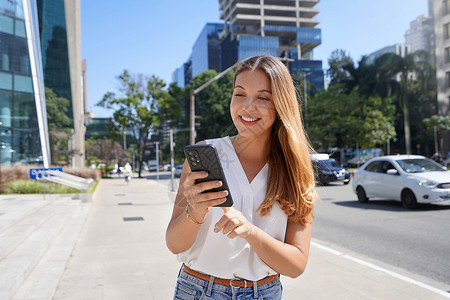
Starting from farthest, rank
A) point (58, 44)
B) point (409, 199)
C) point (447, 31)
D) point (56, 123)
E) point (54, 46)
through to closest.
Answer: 1. point (447, 31)
2. point (58, 44)
3. point (54, 46)
4. point (56, 123)
5. point (409, 199)

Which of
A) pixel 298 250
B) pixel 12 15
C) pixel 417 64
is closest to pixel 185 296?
pixel 298 250

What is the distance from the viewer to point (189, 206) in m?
1.34

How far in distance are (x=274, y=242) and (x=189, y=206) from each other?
33 centimetres

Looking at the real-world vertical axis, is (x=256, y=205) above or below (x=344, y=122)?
below

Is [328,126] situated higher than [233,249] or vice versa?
[328,126]

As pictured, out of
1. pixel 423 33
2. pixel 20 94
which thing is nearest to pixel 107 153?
pixel 423 33

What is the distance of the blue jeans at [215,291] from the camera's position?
1.50 meters

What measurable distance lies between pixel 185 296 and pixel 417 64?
48.5 metres

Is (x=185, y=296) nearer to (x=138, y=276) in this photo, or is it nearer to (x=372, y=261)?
(x=138, y=276)

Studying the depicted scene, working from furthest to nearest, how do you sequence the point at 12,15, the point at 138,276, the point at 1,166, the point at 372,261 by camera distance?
the point at 1,166 < the point at 12,15 < the point at 372,261 < the point at 138,276

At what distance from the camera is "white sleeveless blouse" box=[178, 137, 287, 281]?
146 centimetres

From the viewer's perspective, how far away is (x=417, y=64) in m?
43.8

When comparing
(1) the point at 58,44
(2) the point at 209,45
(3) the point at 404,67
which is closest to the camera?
(1) the point at 58,44

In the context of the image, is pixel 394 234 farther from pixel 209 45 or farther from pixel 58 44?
pixel 209 45
